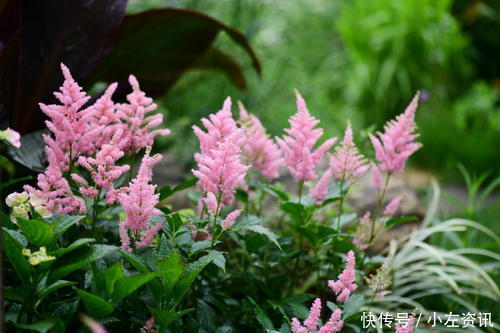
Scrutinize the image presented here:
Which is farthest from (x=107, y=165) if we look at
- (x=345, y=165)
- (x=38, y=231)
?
(x=345, y=165)

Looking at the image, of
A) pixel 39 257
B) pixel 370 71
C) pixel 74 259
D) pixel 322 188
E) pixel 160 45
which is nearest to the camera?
pixel 39 257

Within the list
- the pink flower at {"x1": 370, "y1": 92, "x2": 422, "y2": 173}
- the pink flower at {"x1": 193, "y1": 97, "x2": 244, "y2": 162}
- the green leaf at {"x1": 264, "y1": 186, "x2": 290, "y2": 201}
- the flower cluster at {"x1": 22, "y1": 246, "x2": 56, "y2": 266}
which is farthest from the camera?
the green leaf at {"x1": 264, "y1": 186, "x2": 290, "y2": 201}

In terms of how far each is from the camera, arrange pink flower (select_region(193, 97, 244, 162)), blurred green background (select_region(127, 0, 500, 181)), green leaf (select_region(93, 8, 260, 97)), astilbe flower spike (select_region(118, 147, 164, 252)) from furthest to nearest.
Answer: blurred green background (select_region(127, 0, 500, 181)), green leaf (select_region(93, 8, 260, 97)), pink flower (select_region(193, 97, 244, 162)), astilbe flower spike (select_region(118, 147, 164, 252))

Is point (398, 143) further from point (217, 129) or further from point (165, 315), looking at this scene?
point (165, 315)

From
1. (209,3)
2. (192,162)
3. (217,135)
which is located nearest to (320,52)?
(209,3)

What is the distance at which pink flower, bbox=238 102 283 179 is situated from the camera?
1.54m

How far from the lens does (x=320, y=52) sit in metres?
5.29

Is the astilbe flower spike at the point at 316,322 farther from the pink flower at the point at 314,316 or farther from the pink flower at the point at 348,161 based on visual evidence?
the pink flower at the point at 348,161

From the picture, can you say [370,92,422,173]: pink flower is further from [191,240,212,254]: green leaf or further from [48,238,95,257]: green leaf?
[48,238,95,257]: green leaf

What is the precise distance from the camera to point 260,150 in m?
1.55

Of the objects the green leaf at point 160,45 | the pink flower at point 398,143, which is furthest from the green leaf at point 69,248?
the green leaf at point 160,45

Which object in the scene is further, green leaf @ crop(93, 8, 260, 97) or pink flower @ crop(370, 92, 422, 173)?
green leaf @ crop(93, 8, 260, 97)

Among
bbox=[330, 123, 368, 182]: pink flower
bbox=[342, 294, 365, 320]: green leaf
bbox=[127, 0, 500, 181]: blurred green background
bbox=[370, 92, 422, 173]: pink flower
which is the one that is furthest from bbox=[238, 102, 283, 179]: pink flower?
bbox=[127, 0, 500, 181]: blurred green background

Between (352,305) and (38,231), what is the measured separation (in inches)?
28.4
